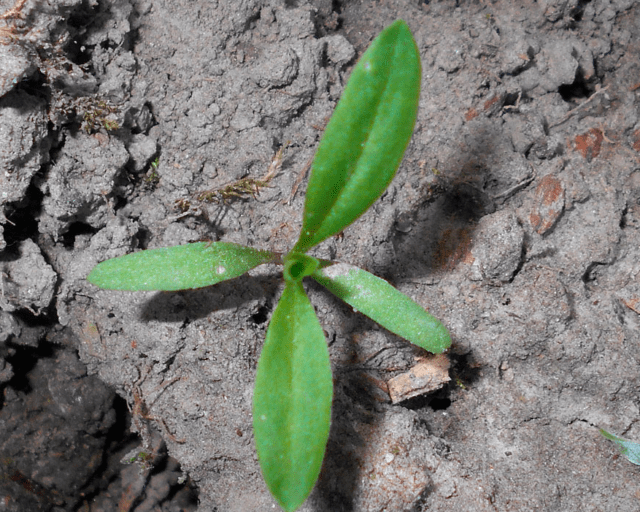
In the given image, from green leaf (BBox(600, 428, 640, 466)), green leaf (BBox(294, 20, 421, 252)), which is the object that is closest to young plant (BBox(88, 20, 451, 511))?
green leaf (BBox(294, 20, 421, 252))

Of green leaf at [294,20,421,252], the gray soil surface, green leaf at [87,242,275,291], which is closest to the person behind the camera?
green leaf at [294,20,421,252]

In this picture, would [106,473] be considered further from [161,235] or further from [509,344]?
[509,344]

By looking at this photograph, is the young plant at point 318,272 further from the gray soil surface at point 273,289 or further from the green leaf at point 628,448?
the green leaf at point 628,448

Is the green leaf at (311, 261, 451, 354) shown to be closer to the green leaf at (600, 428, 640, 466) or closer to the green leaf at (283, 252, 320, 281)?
A: the green leaf at (283, 252, 320, 281)

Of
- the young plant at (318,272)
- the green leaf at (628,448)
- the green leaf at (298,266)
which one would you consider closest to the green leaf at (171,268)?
the young plant at (318,272)

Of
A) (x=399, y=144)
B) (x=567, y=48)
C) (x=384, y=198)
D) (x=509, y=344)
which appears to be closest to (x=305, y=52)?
(x=384, y=198)

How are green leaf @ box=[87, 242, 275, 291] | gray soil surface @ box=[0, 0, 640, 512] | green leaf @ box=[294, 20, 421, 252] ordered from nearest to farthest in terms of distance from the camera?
green leaf @ box=[294, 20, 421, 252] < green leaf @ box=[87, 242, 275, 291] < gray soil surface @ box=[0, 0, 640, 512]
